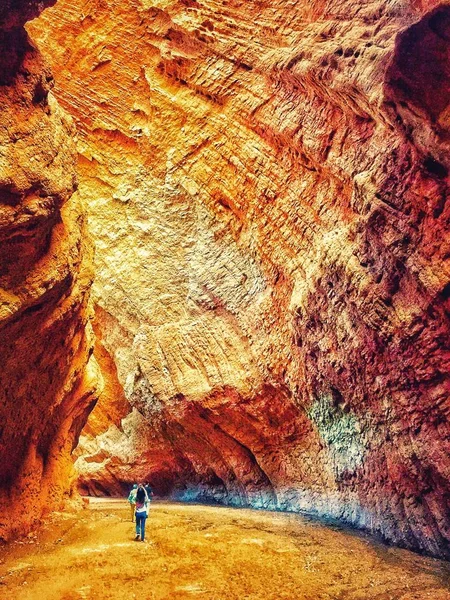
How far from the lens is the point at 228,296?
15.8 metres

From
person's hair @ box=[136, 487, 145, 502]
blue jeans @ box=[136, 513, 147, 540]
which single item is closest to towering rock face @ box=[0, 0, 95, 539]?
blue jeans @ box=[136, 513, 147, 540]

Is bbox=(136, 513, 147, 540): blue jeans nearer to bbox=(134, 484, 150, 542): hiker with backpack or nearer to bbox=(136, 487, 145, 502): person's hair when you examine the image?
bbox=(134, 484, 150, 542): hiker with backpack

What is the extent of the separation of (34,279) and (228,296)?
A: 325 inches

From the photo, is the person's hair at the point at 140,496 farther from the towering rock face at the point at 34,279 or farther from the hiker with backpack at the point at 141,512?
the towering rock face at the point at 34,279

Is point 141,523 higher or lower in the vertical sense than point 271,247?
lower

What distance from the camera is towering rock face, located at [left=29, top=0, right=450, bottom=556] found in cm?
899

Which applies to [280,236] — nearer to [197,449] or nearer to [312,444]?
[312,444]

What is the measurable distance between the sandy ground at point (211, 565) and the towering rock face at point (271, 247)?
1.19 m

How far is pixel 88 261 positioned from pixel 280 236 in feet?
17.1

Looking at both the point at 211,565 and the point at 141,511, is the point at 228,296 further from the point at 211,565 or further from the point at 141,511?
the point at 211,565

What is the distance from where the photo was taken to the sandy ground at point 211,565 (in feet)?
22.8

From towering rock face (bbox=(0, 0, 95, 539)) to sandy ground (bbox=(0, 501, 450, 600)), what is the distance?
4.16 ft

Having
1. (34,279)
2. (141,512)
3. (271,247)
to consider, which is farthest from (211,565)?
(271,247)

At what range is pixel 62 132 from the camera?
8.62m
